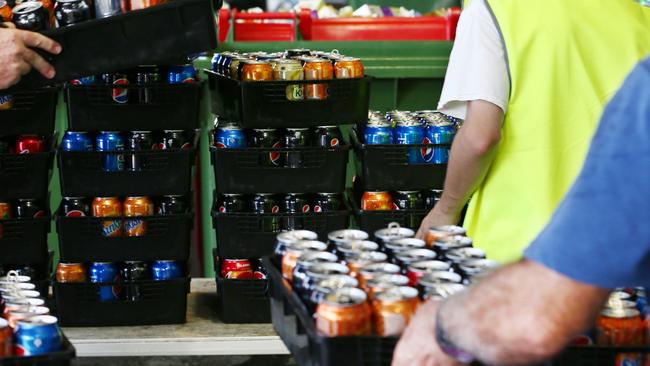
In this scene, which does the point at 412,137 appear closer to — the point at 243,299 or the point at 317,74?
the point at 317,74

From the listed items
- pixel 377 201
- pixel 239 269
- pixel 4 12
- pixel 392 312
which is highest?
pixel 4 12

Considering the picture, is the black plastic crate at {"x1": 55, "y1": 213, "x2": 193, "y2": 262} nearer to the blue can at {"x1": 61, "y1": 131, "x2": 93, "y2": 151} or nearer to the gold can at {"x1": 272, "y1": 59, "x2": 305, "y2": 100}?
Result: the blue can at {"x1": 61, "y1": 131, "x2": 93, "y2": 151}

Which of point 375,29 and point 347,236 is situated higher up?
point 375,29

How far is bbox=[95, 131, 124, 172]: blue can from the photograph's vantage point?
13.6ft

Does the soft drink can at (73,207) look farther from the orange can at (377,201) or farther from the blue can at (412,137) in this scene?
the blue can at (412,137)

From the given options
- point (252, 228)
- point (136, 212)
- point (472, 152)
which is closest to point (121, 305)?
point (136, 212)

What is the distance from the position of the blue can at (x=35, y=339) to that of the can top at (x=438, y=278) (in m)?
0.80

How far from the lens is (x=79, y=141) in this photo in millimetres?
4164

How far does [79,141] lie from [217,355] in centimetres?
101

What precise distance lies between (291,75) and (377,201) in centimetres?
65

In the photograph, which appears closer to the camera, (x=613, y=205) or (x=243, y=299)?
(x=613, y=205)

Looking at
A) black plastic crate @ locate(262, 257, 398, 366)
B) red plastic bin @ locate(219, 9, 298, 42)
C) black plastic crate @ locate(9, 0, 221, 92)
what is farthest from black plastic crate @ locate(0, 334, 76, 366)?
red plastic bin @ locate(219, 9, 298, 42)

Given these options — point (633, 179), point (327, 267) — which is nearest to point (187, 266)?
point (327, 267)

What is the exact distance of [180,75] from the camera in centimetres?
418
